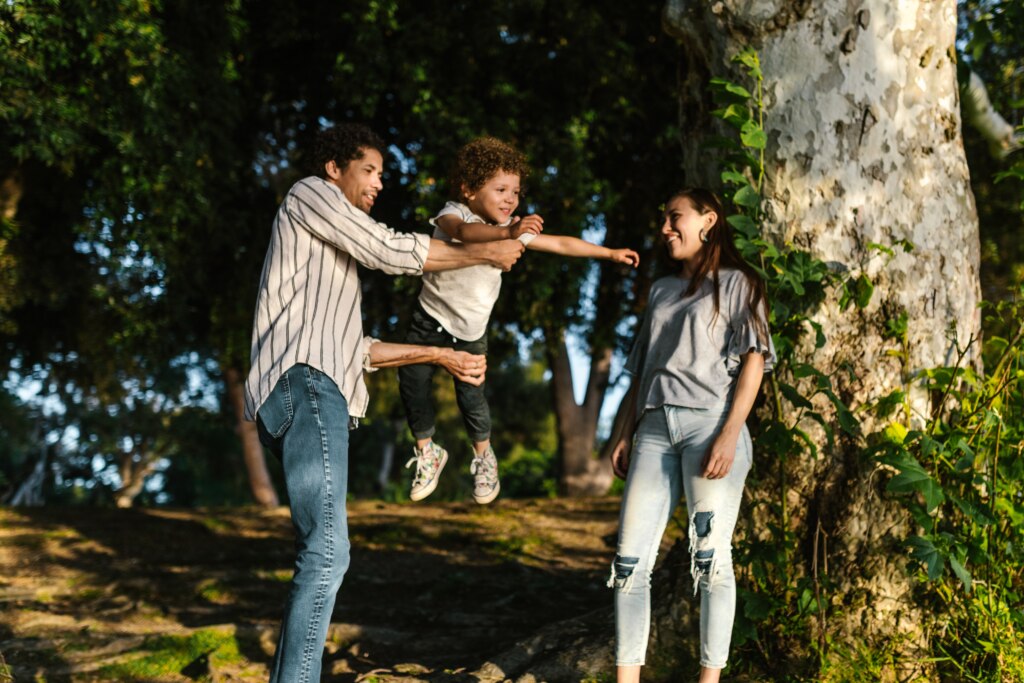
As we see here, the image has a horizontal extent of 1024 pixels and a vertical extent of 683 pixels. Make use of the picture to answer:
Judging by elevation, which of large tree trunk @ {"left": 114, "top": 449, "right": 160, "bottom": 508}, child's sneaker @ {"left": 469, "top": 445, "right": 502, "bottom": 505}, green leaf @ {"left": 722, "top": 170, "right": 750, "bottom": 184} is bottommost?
large tree trunk @ {"left": 114, "top": 449, "right": 160, "bottom": 508}

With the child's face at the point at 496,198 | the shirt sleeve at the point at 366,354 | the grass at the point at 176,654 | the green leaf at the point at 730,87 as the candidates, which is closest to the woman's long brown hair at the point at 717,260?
the green leaf at the point at 730,87

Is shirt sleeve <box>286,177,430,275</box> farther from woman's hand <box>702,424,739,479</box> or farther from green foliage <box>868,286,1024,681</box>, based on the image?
green foliage <box>868,286,1024,681</box>

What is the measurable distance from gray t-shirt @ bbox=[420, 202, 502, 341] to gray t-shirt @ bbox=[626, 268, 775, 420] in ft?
2.33

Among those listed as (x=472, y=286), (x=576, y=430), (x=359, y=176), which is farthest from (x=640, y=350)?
(x=576, y=430)

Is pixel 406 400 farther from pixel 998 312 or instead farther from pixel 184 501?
pixel 184 501

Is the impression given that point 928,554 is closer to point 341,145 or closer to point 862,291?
point 862,291

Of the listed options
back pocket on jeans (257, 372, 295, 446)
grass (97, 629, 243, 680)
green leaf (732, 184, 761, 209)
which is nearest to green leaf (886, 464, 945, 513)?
green leaf (732, 184, 761, 209)

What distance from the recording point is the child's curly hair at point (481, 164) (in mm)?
3830

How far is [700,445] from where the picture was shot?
370 cm

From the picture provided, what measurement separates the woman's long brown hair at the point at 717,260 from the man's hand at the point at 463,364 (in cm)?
86

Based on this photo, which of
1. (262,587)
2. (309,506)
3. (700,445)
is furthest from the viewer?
(262,587)

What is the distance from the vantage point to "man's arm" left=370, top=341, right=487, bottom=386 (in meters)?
3.88

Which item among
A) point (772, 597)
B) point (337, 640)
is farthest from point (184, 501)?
point (772, 597)

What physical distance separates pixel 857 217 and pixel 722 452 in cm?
144
